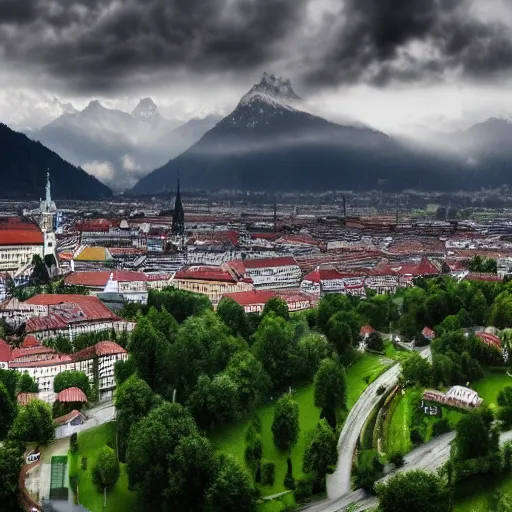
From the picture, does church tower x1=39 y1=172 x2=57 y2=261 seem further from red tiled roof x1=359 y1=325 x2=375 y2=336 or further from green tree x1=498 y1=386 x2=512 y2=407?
green tree x1=498 y1=386 x2=512 y2=407

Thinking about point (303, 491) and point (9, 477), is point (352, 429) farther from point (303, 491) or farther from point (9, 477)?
point (9, 477)

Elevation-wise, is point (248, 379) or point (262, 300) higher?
point (262, 300)

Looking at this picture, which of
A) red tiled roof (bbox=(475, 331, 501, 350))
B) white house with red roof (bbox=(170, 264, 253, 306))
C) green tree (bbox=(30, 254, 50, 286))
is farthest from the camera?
green tree (bbox=(30, 254, 50, 286))

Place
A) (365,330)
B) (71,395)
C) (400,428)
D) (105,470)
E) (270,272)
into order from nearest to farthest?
(105,470) → (400,428) → (71,395) → (365,330) → (270,272)

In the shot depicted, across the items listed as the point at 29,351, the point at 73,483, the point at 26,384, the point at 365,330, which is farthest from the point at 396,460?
the point at 29,351

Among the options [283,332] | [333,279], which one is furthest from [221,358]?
[333,279]

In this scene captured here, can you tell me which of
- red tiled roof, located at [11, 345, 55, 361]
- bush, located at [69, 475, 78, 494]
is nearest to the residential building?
red tiled roof, located at [11, 345, 55, 361]

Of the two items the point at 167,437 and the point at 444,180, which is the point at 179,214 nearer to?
the point at 167,437
